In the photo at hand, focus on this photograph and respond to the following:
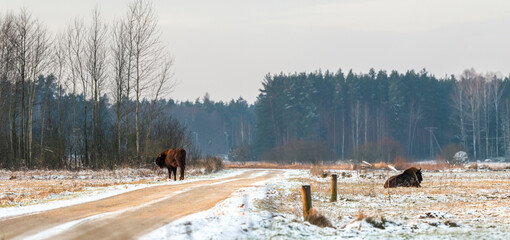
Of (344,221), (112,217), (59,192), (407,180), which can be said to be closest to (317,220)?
(344,221)

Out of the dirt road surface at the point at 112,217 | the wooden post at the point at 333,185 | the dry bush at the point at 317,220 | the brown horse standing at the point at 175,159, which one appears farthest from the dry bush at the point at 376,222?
the brown horse standing at the point at 175,159

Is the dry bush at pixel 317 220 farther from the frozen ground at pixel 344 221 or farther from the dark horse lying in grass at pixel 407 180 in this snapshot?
the dark horse lying in grass at pixel 407 180

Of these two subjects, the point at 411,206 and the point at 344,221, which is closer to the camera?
the point at 344,221

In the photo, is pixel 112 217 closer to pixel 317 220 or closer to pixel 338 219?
pixel 317 220

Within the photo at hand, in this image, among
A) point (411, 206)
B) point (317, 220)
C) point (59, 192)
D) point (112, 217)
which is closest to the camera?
point (112, 217)

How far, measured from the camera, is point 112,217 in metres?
12.7

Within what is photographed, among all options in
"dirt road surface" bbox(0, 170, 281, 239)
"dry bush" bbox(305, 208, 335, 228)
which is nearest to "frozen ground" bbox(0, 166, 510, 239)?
"dry bush" bbox(305, 208, 335, 228)

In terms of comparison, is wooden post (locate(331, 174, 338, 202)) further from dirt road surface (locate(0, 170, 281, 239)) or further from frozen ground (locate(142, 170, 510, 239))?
dirt road surface (locate(0, 170, 281, 239))

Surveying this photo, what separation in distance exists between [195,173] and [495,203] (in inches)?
894

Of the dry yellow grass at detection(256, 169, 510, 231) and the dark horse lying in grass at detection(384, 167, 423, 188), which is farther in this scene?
the dark horse lying in grass at detection(384, 167, 423, 188)

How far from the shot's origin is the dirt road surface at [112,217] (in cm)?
1074

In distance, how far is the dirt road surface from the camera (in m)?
10.7

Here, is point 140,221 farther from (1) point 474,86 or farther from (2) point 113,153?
(1) point 474,86

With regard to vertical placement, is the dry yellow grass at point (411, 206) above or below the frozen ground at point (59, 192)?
below
